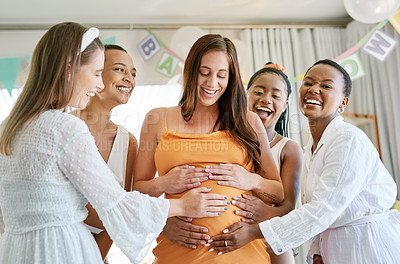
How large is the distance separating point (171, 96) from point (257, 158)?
2542mm

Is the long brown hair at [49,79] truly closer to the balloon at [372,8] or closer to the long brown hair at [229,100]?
the long brown hair at [229,100]

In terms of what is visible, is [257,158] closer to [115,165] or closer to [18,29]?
[115,165]

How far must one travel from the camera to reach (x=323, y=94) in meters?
1.90

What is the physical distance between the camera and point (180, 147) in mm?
1710

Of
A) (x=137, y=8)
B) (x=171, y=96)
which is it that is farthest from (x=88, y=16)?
(x=171, y=96)

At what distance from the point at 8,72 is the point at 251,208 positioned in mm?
3336

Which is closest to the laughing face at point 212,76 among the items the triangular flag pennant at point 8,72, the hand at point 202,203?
the hand at point 202,203

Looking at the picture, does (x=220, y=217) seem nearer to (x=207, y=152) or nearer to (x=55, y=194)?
(x=207, y=152)

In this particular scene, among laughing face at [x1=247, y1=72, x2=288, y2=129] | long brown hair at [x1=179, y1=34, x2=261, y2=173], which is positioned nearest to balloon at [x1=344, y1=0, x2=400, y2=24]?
laughing face at [x1=247, y1=72, x2=288, y2=129]

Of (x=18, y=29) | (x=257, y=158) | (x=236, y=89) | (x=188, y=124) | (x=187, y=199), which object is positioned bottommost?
(x=187, y=199)

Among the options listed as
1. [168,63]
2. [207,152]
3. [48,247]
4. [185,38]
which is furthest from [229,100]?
[168,63]

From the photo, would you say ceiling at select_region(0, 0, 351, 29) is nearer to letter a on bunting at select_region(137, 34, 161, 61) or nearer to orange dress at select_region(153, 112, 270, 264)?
letter a on bunting at select_region(137, 34, 161, 61)

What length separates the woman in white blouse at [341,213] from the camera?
1.59 metres

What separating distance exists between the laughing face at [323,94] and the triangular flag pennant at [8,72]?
10.4ft
